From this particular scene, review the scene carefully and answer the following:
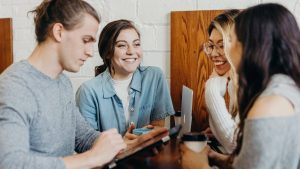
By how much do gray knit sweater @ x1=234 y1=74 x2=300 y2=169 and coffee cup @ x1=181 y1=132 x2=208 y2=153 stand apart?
0.75ft

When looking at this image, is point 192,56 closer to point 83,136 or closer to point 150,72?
point 150,72

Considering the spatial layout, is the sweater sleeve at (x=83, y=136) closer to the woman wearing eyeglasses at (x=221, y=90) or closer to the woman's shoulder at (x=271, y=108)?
the woman wearing eyeglasses at (x=221, y=90)

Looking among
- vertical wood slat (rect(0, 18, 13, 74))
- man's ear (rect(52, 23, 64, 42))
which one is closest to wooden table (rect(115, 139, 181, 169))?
man's ear (rect(52, 23, 64, 42))

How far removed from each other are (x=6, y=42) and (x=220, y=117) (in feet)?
4.42

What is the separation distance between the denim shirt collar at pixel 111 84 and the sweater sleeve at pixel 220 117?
0.36 meters

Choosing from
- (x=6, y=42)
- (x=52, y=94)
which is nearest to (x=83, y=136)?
(x=52, y=94)

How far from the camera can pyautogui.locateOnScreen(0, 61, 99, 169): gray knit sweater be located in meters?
0.91

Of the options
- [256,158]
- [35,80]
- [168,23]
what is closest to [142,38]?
[168,23]

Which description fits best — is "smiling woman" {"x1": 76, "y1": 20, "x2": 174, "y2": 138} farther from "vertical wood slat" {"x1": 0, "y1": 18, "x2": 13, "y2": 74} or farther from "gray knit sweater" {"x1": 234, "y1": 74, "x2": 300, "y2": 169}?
"gray knit sweater" {"x1": 234, "y1": 74, "x2": 300, "y2": 169}

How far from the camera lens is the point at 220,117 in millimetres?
1291

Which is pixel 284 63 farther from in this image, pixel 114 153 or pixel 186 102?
pixel 186 102

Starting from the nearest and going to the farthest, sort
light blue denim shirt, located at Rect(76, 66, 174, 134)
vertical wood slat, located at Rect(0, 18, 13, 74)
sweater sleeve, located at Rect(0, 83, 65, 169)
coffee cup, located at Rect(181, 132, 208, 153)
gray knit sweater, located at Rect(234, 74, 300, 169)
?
gray knit sweater, located at Rect(234, 74, 300, 169) < sweater sleeve, located at Rect(0, 83, 65, 169) < coffee cup, located at Rect(181, 132, 208, 153) < light blue denim shirt, located at Rect(76, 66, 174, 134) < vertical wood slat, located at Rect(0, 18, 13, 74)

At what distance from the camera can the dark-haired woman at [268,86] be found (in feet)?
2.45

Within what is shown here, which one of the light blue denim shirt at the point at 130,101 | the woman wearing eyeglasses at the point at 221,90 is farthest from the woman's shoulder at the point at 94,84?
the woman wearing eyeglasses at the point at 221,90
